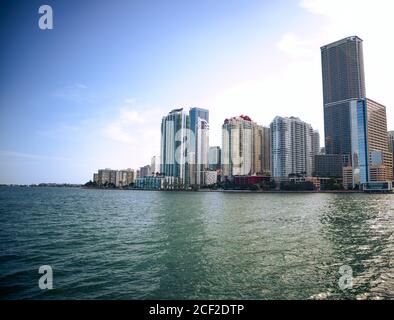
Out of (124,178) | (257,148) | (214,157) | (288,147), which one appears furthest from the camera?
(124,178)

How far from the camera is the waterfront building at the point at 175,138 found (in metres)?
86.3

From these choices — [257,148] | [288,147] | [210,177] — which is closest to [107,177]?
[210,177]

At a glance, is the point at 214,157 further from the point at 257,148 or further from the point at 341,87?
the point at 341,87

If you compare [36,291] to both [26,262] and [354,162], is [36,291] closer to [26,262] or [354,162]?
[26,262]

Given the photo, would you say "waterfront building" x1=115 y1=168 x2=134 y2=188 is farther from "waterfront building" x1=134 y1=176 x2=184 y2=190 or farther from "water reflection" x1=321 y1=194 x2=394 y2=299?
"water reflection" x1=321 y1=194 x2=394 y2=299

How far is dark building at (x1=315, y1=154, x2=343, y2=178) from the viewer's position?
325ft

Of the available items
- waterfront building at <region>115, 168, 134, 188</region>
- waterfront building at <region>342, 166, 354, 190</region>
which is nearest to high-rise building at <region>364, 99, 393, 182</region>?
waterfront building at <region>342, 166, 354, 190</region>

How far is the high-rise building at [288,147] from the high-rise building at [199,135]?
2337cm

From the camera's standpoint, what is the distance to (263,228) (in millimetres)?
14070

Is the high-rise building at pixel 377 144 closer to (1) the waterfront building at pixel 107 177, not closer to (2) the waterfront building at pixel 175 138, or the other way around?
(2) the waterfront building at pixel 175 138

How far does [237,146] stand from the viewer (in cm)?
9438

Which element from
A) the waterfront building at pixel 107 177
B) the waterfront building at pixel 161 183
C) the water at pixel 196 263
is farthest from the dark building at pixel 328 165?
the water at pixel 196 263

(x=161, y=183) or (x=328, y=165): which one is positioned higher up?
(x=328, y=165)
